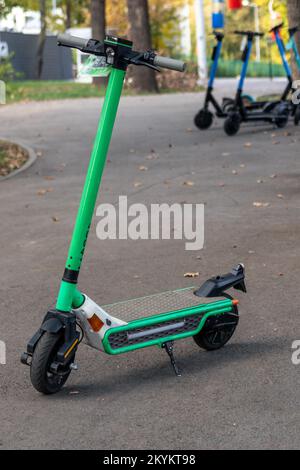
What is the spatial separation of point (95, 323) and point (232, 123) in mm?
13976

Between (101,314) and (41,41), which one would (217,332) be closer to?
(101,314)

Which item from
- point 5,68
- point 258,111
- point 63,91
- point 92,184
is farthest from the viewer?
point 63,91

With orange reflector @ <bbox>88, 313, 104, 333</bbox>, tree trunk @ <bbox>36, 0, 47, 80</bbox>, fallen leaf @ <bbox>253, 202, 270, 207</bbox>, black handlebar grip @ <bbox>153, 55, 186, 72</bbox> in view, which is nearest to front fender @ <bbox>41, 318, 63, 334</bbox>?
orange reflector @ <bbox>88, 313, 104, 333</bbox>

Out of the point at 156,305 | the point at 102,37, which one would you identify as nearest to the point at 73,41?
the point at 156,305

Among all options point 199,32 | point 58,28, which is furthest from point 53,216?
point 58,28

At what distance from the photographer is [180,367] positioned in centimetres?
571

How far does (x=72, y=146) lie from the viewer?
18562 mm

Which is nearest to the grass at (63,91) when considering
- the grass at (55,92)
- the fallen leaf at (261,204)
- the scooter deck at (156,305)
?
the grass at (55,92)

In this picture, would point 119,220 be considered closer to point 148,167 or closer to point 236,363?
point 148,167

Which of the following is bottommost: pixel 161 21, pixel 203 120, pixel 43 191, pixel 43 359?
pixel 161 21

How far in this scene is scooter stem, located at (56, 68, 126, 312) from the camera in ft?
17.1

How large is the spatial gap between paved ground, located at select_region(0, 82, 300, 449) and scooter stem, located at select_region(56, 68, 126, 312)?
0.56 m

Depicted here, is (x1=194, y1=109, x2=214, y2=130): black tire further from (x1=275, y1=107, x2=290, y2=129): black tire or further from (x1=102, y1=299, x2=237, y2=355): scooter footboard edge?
(x1=102, y1=299, x2=237, y2=355): scooter footboard edge
